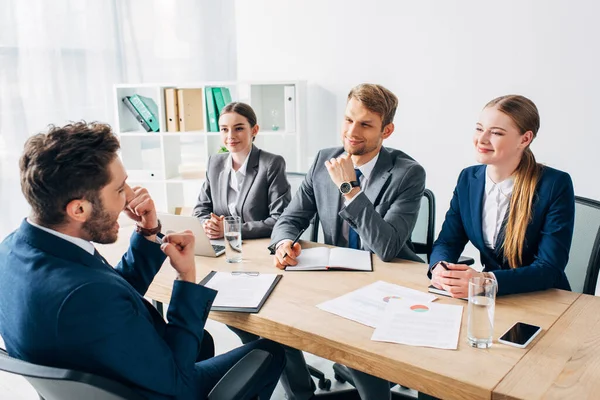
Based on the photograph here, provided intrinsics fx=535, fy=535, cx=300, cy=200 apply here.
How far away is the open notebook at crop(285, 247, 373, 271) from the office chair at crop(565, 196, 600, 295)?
2.47 ft

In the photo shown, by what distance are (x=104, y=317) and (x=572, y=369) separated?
0.99 meters

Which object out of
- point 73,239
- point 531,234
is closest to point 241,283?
point 73,239

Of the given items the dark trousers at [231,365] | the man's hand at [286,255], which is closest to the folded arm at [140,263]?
the dark trousers at [231,365]

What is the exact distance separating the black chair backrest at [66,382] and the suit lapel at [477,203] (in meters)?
1.31

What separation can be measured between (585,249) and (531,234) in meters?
0.28

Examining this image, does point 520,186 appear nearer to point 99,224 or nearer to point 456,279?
point 456,279

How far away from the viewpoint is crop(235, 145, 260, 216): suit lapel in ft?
8.43

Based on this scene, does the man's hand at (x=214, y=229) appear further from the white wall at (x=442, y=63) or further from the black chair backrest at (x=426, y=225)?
the white wall at (x=442, y=63)

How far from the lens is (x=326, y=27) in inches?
151

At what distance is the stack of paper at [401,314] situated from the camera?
1.30m

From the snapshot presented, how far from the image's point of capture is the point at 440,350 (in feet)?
4.08

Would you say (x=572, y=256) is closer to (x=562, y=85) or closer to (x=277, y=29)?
(x=562, y=85)

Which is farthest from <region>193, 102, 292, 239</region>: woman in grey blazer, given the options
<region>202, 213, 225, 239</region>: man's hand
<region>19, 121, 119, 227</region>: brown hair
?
<region>19, 121, 119, 227</region>: brown hair

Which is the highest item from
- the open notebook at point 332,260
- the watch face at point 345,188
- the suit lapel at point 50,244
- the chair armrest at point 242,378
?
the suit lapel at point 50,244
